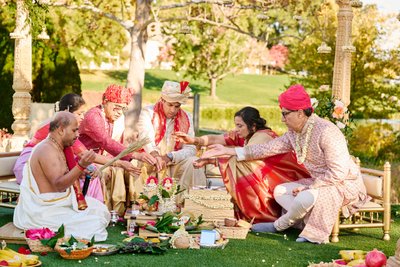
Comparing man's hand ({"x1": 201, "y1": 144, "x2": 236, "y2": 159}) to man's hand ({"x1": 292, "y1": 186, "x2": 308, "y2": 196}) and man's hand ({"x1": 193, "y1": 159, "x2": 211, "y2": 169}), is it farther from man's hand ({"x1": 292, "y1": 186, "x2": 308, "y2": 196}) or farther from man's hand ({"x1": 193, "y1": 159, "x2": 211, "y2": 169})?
man's hand ({"x1": 292, "y1": 186, "x2": 308, "y2": 196})

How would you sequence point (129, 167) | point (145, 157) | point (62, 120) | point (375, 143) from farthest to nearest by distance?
point (375, 143) < point (145, 157) < point (129, 167) < point (62, 120)

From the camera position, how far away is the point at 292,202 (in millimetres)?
6789

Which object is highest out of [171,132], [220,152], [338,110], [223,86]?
[338,110]

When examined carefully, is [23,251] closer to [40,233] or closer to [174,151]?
[40,233]

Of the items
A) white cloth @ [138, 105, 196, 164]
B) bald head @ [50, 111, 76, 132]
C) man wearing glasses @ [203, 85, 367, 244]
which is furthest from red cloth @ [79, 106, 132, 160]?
man wearing glasses @ [203, 85, 367, 244]

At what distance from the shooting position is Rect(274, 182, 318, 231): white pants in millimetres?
6582

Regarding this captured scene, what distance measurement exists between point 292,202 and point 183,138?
5.37 feet

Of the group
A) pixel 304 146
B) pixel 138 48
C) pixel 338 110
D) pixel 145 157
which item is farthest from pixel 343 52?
pixel 138 48

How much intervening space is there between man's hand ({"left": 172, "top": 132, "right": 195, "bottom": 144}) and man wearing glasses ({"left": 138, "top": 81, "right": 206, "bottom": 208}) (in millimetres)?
68

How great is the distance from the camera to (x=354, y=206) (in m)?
6.75

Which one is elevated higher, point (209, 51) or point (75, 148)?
point (209, 51)

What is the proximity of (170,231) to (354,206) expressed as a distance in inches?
71.3

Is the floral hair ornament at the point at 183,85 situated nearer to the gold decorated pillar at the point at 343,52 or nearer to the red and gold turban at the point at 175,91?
the red and gold turban at the point at 175,91

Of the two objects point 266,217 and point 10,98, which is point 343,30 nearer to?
point 266,217
